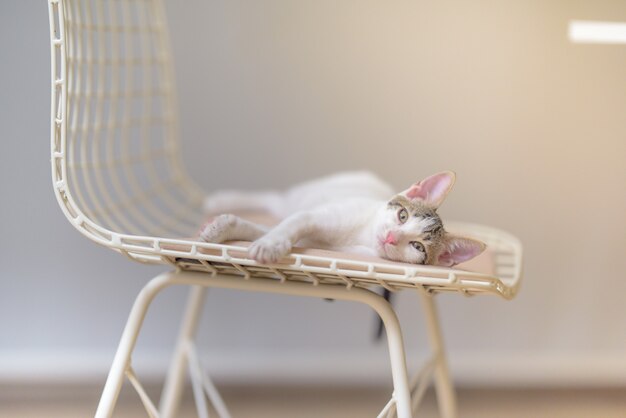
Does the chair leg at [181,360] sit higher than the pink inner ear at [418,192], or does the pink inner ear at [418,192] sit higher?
the pink inner ear at [418,192]

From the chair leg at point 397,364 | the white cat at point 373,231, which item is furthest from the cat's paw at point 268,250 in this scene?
the chair leg at point 397,364

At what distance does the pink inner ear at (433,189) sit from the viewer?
82cm

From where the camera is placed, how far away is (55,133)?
78 centimetres

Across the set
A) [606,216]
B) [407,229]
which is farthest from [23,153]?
[606,216]

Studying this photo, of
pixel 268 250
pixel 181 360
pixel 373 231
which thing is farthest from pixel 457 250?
pixel 181 360

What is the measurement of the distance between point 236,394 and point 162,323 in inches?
8.9

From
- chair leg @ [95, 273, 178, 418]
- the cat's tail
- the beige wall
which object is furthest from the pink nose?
the beige wall

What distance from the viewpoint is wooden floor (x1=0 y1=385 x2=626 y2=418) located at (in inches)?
51.5

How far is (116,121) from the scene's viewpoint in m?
1.18

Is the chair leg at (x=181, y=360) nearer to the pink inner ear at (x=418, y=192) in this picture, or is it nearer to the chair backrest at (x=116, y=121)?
the chair backrest at (x=116, y=121)

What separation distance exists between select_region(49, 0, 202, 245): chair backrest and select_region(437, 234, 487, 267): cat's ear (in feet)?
1.33

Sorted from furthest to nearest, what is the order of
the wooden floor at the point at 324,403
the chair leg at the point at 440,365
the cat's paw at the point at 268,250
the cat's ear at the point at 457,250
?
1. the wooden floor at the point at 324,403
2. the chair leg at the point at 440,365
3. the cat's ear at the point at 457,250
4. the cat's paw at the point at 268,250

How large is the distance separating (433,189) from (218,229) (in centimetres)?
28

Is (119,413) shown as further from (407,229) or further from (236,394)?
(407,229)
